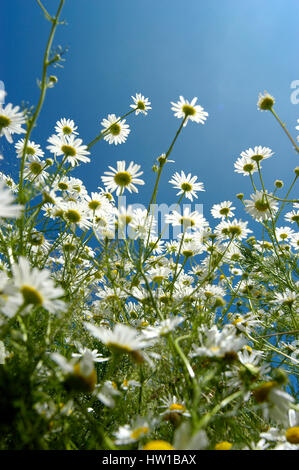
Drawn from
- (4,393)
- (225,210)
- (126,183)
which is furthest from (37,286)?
(225,210)

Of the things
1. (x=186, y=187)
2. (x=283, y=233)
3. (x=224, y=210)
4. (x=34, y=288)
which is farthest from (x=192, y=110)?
(x=283, y=233)

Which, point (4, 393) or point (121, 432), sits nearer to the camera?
point (4, 393)

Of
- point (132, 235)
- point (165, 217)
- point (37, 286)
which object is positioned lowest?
point (37, 286)

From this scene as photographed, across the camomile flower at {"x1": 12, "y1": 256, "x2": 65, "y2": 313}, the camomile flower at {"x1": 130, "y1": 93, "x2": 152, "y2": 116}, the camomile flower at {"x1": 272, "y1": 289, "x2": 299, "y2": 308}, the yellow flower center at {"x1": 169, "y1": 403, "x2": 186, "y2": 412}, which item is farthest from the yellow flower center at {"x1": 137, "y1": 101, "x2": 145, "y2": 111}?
the yellow flower center at {"x1": 169, "y1": 403, "x2": 186, "y2": 412}

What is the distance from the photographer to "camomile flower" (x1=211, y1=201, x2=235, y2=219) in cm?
250

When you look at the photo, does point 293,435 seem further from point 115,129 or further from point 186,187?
point 115,129

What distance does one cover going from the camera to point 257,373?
0.73 metres

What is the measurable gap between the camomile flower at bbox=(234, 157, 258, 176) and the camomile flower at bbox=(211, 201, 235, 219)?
0.30m

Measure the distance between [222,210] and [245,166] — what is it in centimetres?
43

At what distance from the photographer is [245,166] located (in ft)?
7.87

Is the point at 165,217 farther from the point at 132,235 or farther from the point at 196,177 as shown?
the point at 132,235
